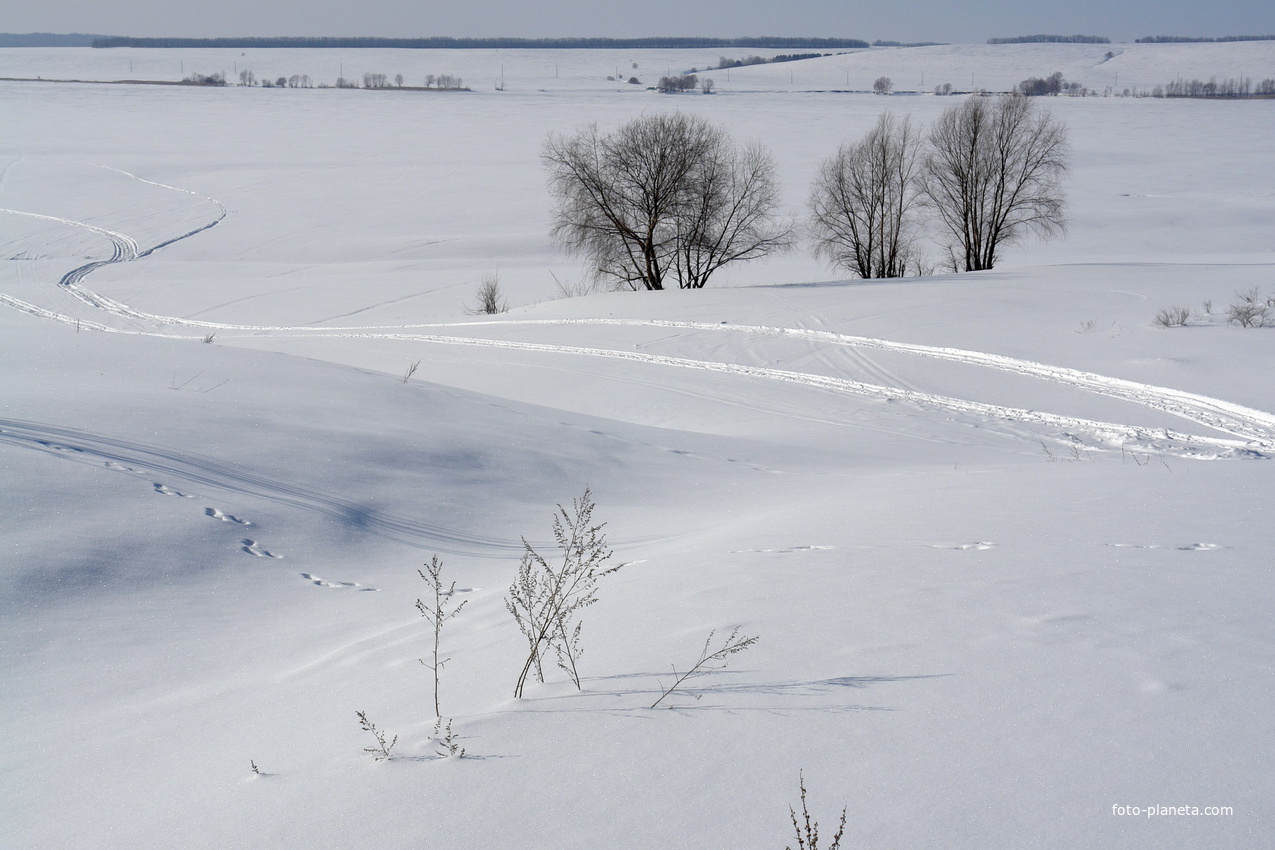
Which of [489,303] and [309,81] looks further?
[309,81]

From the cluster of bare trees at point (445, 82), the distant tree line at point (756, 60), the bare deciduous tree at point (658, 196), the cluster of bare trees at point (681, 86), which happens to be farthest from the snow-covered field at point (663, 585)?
the distant tree line at point (756, 60)

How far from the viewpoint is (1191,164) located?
191 ft

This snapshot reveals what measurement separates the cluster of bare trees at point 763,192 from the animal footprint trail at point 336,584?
26.1 meters

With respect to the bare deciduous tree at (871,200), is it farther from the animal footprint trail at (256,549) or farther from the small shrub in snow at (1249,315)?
the animal footprint trail at (256,549)

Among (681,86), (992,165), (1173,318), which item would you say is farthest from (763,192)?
(681,86)

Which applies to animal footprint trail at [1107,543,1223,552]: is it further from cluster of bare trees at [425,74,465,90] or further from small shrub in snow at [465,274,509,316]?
cluster of bare trees at [425,74,465,90]

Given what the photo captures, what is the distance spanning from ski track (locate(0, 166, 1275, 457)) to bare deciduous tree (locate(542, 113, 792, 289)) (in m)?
8.29

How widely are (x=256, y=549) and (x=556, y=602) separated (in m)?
2.26

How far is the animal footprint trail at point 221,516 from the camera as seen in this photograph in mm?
5676

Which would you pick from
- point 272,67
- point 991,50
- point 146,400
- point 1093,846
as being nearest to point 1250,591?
point 1093,846

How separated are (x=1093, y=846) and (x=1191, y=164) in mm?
69892

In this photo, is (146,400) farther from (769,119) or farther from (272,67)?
(272,67)

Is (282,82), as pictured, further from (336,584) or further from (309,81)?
(336,584)

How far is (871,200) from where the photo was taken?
33938 millimetres
